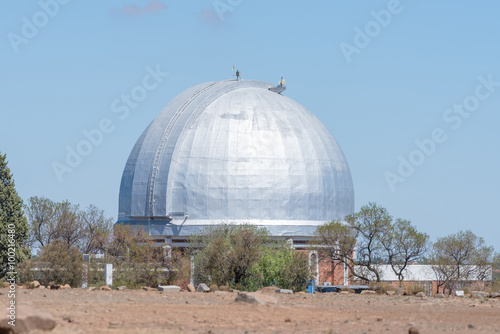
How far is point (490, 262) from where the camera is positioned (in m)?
48.5

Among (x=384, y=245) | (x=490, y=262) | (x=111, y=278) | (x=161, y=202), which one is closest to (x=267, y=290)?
(x=111, y=278)

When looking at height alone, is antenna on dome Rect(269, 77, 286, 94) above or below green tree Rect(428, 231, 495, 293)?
above

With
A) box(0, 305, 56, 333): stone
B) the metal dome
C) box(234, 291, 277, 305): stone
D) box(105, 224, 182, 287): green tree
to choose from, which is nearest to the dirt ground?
box(234, 291, 277, 305): stone

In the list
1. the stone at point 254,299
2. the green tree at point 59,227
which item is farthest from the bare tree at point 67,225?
the stone at point 254,299

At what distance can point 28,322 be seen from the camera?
49.2 ft

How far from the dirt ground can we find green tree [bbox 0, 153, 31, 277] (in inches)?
519

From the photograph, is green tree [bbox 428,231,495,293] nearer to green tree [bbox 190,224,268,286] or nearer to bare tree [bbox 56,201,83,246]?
green tree [bbox 190,224,268,286]

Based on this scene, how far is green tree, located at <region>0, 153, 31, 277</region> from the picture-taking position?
132 ft

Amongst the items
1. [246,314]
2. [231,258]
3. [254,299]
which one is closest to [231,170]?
[231,258]

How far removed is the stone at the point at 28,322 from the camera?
1449 centimetres

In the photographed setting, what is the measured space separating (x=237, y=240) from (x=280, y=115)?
532 inches

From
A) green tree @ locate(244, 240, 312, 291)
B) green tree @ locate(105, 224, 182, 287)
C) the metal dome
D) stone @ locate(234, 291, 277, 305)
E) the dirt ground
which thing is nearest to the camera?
the dirt ground

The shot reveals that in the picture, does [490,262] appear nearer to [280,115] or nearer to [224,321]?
[280,115]

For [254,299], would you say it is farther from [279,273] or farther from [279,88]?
[279,88]
